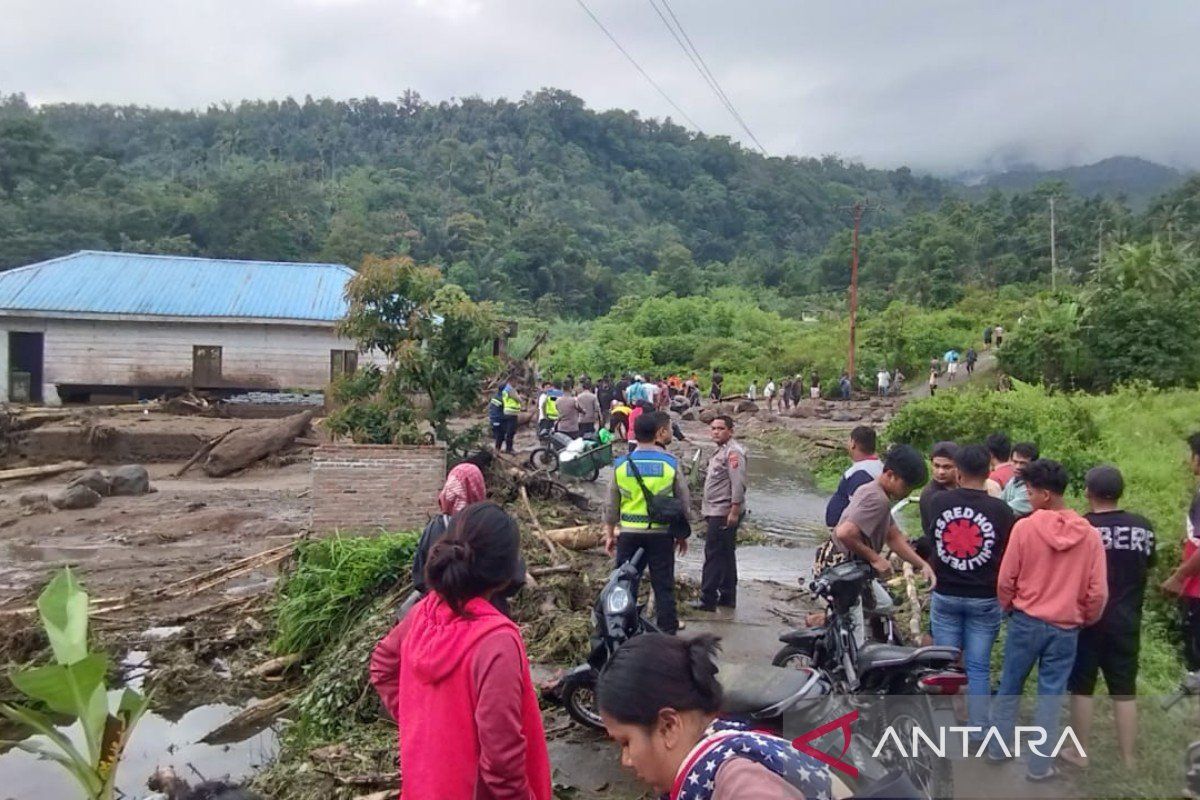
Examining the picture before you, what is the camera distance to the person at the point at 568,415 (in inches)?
683

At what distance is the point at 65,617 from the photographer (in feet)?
17.3

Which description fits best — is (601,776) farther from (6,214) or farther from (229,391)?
(6,214)

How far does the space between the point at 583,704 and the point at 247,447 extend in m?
14.9

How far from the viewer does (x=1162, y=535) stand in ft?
26.6

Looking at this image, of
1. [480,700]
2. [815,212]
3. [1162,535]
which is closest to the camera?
[480,700]

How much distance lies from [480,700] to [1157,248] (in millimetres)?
28757

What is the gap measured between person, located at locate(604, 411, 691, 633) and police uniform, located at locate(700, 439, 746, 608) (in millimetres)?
1045

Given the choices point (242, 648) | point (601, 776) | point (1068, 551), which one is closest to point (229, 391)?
point (242, 648)

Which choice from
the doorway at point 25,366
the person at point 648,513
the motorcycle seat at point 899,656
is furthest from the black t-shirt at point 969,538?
the doorway at point 25,366

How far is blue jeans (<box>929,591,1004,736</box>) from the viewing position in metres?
5.16

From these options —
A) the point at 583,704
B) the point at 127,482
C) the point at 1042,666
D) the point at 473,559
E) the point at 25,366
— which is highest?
the point at 473,559

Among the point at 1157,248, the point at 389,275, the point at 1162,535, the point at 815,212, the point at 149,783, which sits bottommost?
the point at 149,783

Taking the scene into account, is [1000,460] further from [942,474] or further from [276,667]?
[276,667]

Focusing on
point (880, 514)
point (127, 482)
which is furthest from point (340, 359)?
point (880, 514)
